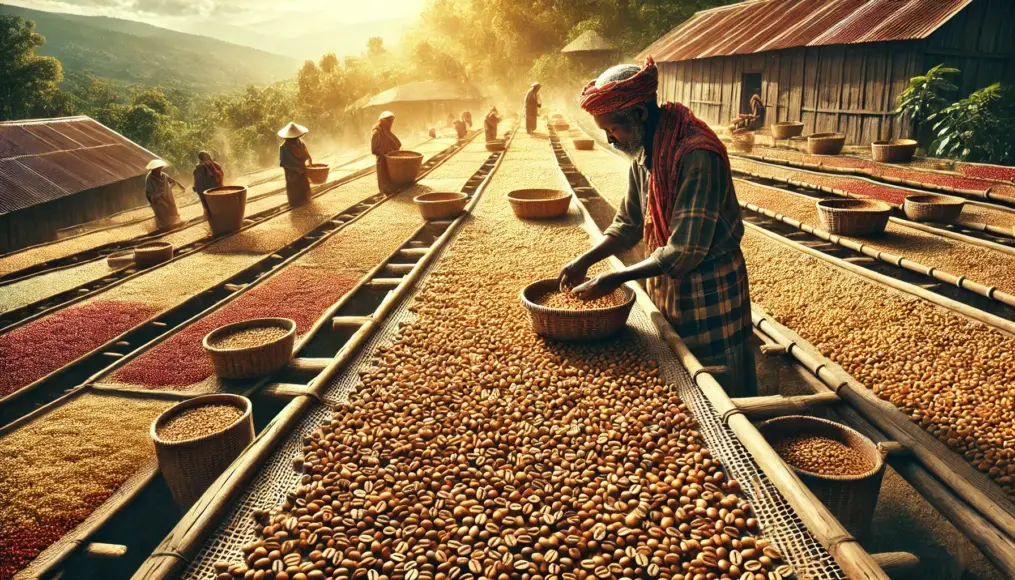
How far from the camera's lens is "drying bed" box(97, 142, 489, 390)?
3.73 meters

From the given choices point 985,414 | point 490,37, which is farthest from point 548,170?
point 490,37

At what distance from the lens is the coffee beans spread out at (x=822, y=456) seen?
93.0 inches

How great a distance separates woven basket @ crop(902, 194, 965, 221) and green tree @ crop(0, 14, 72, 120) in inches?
1331

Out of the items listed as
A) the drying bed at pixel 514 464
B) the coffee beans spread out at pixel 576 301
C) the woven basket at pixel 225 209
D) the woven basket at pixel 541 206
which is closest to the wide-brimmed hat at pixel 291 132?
the woven basket at pixel 225 209

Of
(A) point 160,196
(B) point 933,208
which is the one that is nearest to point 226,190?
(A) point 160,196

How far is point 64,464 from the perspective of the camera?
2.96 m

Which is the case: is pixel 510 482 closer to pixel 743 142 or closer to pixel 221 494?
pixel 221 494

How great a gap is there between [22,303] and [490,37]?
125 ft

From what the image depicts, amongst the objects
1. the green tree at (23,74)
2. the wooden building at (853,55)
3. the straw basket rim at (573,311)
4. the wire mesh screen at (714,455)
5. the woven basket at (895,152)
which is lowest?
the wire mesh screen at (714,455)

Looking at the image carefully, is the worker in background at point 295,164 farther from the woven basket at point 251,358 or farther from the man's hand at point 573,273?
the man's hand at point 573,273

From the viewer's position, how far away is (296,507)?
190 centimetres

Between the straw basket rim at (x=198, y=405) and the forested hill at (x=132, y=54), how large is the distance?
325 ft

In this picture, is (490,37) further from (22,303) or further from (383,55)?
(22,303)

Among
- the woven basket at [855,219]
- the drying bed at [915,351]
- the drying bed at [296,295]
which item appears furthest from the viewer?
the woven basket at [855,219]
